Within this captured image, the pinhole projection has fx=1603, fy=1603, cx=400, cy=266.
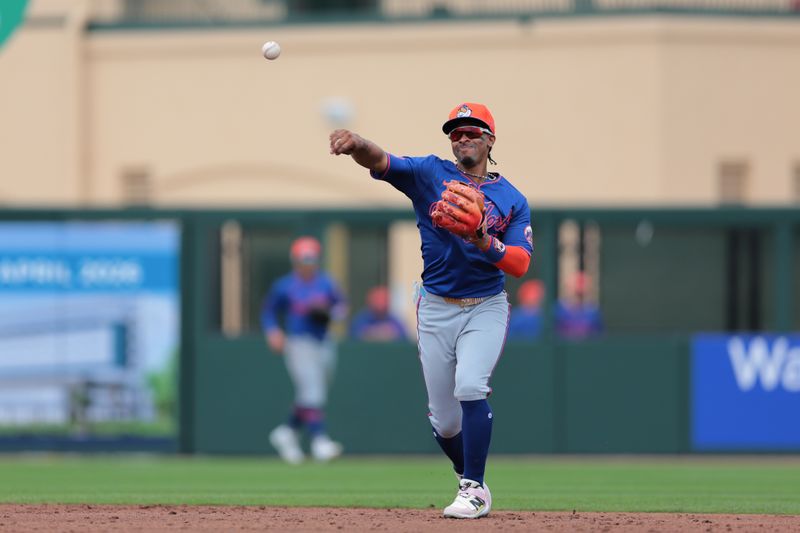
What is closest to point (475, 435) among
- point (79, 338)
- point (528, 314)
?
point (528, 314)

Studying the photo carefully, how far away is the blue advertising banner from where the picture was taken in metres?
15.6

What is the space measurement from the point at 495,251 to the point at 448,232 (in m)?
0.38

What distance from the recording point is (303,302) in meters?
15.4

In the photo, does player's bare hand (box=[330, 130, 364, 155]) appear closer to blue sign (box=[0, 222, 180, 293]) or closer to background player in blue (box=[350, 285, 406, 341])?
background player in blue (box=[350, 285, 406, 341])

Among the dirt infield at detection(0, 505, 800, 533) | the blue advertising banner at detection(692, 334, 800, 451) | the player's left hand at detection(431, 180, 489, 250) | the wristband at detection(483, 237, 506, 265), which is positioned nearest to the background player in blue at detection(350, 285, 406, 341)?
the blue advertising banner at detection(692, 334, 800, 451)

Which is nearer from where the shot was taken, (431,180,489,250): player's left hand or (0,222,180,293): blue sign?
(431,180,489,250): player's left hand

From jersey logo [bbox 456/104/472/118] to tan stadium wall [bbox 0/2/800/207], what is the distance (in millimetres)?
11779

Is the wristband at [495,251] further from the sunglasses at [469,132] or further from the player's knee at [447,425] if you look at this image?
the player's knee at [447,425]

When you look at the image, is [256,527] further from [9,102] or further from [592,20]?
[9,102]

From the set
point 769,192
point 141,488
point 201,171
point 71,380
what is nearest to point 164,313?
point 71,380

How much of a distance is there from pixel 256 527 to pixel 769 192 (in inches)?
591

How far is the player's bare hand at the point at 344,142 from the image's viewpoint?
313 inches

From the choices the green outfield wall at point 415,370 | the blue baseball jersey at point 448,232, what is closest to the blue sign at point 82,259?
the green outfield wall at point 415,370

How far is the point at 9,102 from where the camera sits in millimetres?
22641
